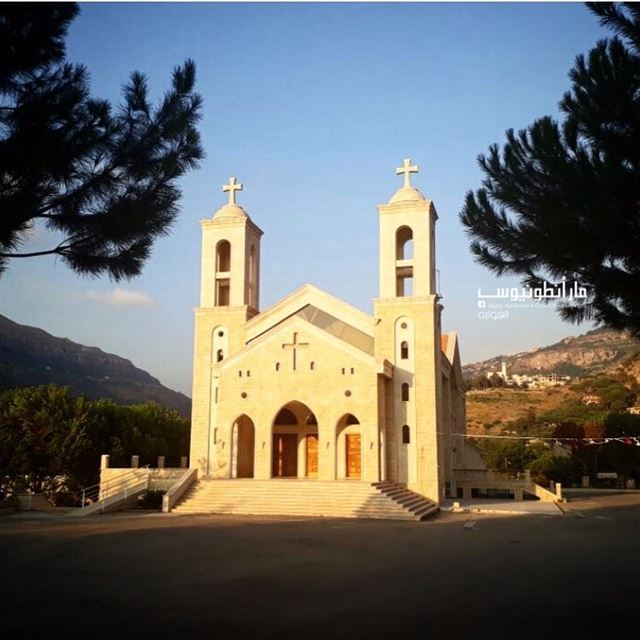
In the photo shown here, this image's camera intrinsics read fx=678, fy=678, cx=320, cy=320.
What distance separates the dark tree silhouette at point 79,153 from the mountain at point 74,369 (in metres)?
91.3

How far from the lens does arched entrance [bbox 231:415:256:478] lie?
27906 mm

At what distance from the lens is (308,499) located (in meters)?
24.0

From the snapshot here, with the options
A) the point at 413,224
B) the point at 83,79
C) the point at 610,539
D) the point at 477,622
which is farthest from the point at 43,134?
the point at 413,224

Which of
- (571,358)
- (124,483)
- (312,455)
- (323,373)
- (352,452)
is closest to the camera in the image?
(323,373)

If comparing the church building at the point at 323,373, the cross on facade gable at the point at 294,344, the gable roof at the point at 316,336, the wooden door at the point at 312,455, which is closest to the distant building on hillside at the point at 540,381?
the church building at the point at 323,373

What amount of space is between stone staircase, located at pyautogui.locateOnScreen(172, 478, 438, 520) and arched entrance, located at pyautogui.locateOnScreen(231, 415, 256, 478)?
6.33 ft

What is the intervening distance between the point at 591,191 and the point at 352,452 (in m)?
20.3

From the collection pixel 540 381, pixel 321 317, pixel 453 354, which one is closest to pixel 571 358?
pixel 540 381

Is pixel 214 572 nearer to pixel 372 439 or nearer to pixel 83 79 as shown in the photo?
pixel 83 79

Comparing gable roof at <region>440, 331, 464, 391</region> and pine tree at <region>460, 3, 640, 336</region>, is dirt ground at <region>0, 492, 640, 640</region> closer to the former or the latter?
pine tree at <region>460, 3, 640, 336</region>

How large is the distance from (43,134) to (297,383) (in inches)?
750

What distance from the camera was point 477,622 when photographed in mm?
8359

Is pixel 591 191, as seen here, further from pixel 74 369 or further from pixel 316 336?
pixel 74 369

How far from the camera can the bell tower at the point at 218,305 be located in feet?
95.1
